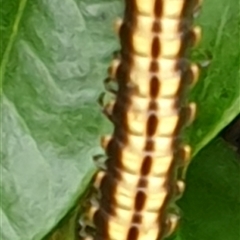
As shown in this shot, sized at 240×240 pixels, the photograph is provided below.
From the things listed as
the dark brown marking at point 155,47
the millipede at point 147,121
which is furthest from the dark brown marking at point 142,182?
the dark brown marking at point 155,47

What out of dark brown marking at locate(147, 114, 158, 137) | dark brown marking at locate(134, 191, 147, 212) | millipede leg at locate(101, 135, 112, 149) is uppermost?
dark brown marking at locate(147, 114, 158, 137)

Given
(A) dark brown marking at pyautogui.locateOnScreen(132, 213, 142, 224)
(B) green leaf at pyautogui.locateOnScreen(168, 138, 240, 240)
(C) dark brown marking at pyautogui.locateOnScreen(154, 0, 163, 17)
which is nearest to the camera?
(C) dark brown marking at pyautogui.locateOnScreen(154, 0, 163, 17)

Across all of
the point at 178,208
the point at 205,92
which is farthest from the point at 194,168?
the point at 205,92

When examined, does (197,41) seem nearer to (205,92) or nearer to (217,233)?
(205,92)

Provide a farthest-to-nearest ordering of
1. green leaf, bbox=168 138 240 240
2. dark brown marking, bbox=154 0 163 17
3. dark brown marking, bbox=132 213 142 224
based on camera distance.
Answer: green leaf, bbox=168 138 240 240
dark brown marking, bbox=132 213 142 224
dark brown marking, bbox=154 0 163 17

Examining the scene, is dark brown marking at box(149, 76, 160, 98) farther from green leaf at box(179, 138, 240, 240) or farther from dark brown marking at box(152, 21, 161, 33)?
green leaf at box(179, 138, 240, 240)

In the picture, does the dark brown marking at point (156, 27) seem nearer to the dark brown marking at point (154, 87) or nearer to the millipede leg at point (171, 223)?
the dark brown marking at point (154, 87)

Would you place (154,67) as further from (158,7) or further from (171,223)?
(171,223)

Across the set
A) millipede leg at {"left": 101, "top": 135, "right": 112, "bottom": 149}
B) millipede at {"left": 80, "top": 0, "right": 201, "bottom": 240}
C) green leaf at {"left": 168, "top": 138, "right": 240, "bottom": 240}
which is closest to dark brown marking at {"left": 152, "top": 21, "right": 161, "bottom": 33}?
millipede at {"left": 80, "top": 0, "right": 201, "bottom": 240}
